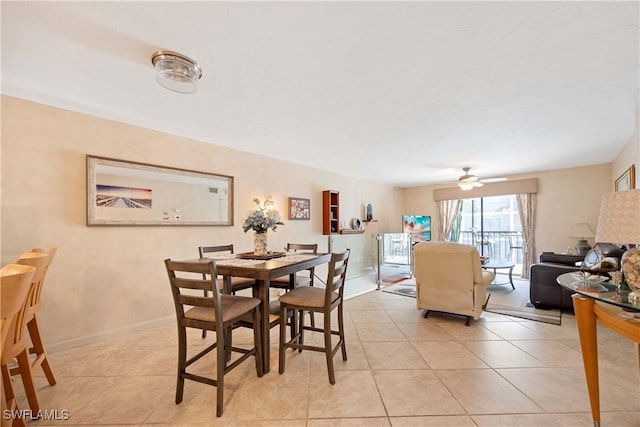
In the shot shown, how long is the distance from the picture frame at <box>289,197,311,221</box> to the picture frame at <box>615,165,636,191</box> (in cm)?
441

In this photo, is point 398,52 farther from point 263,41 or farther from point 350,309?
point 350,309

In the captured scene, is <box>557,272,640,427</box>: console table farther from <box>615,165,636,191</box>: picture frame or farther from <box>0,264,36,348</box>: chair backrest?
<box>0,264,36,348</box>: chair backrest

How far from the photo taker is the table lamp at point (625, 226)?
4.37ft

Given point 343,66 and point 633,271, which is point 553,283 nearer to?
point 633,271

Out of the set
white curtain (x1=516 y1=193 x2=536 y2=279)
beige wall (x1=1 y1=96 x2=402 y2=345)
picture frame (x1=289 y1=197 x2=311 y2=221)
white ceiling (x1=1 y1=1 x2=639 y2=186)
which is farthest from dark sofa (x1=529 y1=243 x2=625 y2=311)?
beige wall (x1=1 y1=96 x2=402 y2=345)

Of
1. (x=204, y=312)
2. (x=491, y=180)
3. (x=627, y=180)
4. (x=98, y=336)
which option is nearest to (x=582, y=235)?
(x=627, y=180)

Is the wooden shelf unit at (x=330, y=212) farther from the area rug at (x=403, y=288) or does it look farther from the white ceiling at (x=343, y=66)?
the white ceiling at (x=343, y=66)

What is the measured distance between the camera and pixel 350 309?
3760 mm

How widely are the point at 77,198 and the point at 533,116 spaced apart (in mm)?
4857

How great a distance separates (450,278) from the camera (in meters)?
3.21

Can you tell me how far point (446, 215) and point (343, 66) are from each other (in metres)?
6.50

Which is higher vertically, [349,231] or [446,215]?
[446,215]

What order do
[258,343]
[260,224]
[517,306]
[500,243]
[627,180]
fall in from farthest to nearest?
[500,243], [517,306], [627,180], [260,224], [258,343]

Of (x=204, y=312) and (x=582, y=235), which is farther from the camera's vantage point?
(x=582, y=235)
